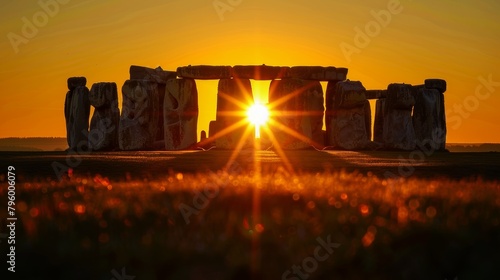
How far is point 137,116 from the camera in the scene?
2894 centimetres

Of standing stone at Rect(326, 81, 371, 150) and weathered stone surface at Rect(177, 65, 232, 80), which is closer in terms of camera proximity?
standing stone at Rect(326, 81, 371, 150)

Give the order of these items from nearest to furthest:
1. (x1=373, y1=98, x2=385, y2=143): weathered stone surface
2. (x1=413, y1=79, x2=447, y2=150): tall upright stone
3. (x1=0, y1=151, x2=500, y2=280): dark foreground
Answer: (x1=0, y1=151, x2=500, y2=280): dark foreground → (x1=413, y1=79, x2=447, y2=150): tall upright stone → (x1=373, y1=98, x2=385, y2=143): weathered stone surface

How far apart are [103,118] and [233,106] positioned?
18.0 feet

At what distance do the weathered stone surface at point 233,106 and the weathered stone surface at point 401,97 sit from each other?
599 centimetres

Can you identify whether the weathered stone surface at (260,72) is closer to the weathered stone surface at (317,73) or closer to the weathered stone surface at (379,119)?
the weathered stone surface at (317,73)

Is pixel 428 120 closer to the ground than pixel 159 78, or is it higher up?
closer to the ground

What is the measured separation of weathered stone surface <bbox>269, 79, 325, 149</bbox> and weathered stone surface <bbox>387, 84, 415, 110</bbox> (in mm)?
3109

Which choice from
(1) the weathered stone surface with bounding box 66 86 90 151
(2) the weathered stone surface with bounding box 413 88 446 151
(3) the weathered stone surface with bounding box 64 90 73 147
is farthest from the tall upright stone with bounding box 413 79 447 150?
(3) the weathered stone surface with bounding box 64 90 73 147

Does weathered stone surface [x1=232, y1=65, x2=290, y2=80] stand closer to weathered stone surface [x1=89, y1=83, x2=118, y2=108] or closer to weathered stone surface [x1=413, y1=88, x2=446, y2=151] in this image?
weathered stone surface [x1=89, y1=83, x2=118, y2=108]

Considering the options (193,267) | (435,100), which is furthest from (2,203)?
(435,100)

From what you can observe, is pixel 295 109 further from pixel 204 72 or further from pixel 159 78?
pixel 159 78

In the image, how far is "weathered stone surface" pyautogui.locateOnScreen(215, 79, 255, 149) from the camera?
1177 inches

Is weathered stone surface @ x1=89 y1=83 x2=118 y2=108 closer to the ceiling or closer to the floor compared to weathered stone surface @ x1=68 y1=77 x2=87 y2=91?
closer to the floor

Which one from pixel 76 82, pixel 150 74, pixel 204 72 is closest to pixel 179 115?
pixel 204 72
